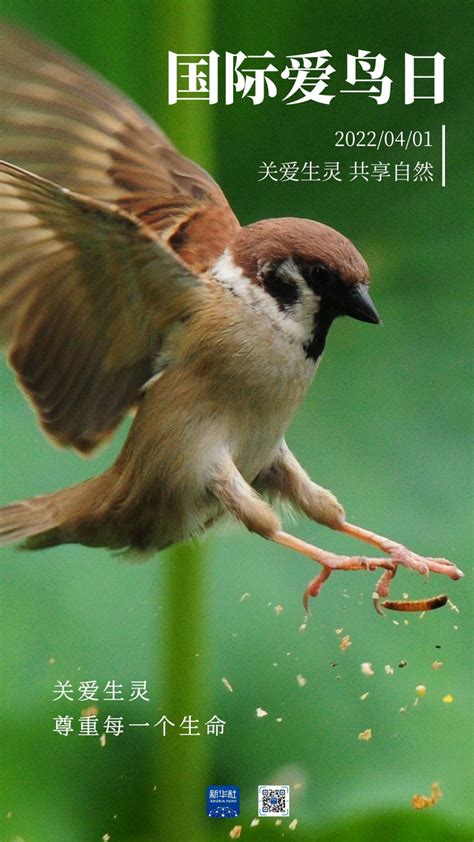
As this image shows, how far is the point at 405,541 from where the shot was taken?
2150 millimetres

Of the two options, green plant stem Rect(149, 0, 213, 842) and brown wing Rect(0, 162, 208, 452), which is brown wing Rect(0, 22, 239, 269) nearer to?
green plant stem Rect(149, 0, 213, 842)

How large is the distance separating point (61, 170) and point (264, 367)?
Result: 62 centimetres

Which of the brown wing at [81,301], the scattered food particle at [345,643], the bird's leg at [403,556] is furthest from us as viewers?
the scattered food particle at [345,643]

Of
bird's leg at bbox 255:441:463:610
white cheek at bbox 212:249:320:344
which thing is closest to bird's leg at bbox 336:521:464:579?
bird's leg at bbox 255:441:463:610

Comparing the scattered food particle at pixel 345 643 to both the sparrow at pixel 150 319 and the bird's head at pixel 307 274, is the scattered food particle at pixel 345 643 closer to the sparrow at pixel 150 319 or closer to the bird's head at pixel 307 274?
the sparrow at pixel 150 319

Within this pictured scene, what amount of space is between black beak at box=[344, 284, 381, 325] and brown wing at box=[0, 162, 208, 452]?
0.25m

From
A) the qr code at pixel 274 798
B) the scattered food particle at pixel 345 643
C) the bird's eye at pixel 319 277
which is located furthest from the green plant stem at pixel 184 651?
the bird's eye at pixel 319 277

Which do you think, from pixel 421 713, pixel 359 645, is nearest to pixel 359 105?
pixel 359 645

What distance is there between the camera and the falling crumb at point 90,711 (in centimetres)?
218

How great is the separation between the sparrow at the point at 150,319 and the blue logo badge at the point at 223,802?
408 millimetres

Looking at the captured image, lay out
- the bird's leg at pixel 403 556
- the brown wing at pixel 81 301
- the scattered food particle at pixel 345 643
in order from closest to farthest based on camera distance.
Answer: the brown wing at pixel 81 301, the bird's leg at pixel 403 556, the scattered food particle at pixel 345 643

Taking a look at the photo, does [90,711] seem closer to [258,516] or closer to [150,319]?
[258,516]

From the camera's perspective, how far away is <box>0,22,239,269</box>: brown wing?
2.14 meters

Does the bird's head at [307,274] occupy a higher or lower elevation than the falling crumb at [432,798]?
higher
